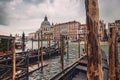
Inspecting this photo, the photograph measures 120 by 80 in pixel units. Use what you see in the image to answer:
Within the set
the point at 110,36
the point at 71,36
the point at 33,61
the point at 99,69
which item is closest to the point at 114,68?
the point at 110,36

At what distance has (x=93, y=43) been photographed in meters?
3.53

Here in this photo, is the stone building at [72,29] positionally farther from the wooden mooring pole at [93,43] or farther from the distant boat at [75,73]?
the wooden mooring pole at [93,43]

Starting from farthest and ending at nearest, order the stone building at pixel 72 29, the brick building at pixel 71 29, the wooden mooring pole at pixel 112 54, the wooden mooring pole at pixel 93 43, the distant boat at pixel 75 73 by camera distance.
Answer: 1. the brick building at pixel 71 29
2. the stone building at pixel 72 29
3. the distant boat at pixel 75 73
4. the wooden mooring pole at pixel 112 54
5. the wooden mooring pole at pixel 93 43

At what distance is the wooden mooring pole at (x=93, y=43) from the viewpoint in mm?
3531

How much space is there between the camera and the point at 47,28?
12081cm

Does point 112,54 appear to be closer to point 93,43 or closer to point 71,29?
point 93,43

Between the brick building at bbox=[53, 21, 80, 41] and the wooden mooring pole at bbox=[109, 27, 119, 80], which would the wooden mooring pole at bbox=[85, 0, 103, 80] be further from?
the brick building at bbox=[53, 21, 80, 41]

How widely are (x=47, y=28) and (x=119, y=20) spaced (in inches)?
2250

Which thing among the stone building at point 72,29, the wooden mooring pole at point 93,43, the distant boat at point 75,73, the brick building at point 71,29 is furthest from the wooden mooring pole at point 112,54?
the brick building at point 71,29

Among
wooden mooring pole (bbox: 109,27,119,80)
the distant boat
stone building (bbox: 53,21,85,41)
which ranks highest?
stone building (bbox: 53,21,85,41)

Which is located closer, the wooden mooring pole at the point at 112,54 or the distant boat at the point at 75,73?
the wooden mooring pole at the point at 112,54

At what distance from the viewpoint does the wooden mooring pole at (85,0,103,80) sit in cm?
353

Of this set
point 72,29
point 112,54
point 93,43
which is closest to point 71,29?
point 72,29

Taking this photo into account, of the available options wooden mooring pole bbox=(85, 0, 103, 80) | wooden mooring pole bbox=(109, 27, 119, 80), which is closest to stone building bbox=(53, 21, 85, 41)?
wooden mooring pole bbox=(109, 27, 119, 80)
